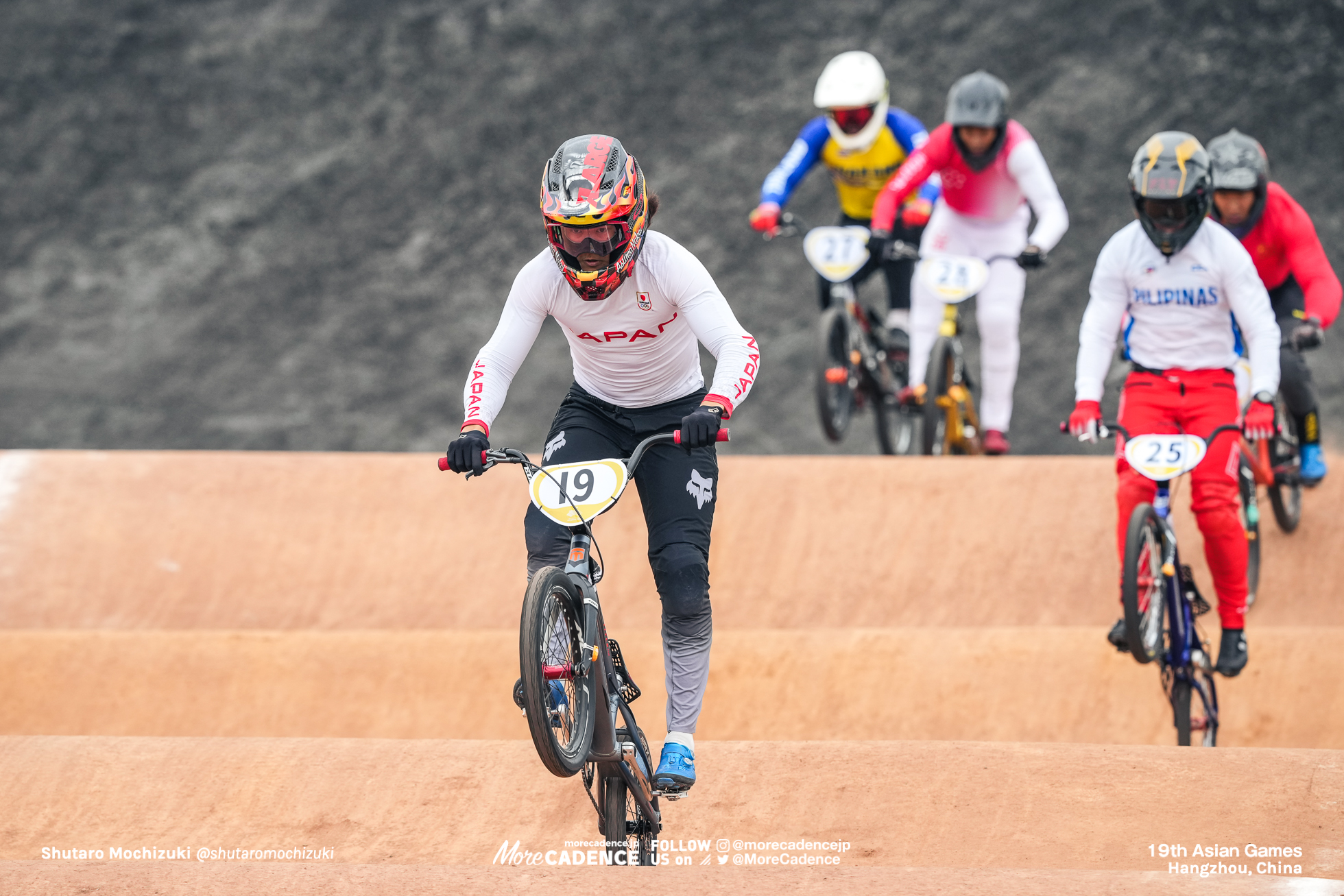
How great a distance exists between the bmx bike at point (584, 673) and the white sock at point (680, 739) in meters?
0.10

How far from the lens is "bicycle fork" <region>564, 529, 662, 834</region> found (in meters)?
4.57

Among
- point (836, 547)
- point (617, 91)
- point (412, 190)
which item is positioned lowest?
point (836, 547)

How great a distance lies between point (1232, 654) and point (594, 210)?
12.6ft

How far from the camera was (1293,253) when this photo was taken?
7527 millimetres

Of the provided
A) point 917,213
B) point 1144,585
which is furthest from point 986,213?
point 1144,585

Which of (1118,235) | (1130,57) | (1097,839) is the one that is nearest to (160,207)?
(1130,57)

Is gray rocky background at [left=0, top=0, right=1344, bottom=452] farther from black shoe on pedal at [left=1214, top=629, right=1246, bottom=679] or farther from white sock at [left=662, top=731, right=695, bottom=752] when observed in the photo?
white sock at [left=662, top=731, right=695, bottom=752]

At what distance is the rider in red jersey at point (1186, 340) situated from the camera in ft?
21.0

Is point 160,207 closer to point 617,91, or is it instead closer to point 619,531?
point 617,91

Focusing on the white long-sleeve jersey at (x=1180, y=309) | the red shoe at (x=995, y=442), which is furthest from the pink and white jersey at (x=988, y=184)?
the white long-sleeve jersey at (x=1180, y=309)

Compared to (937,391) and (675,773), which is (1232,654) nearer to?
(675,773)

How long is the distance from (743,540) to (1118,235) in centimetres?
328

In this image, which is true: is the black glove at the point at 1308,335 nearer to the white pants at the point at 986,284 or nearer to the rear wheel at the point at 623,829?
the white pants at the point at 986,284

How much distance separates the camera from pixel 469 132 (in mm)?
21594
